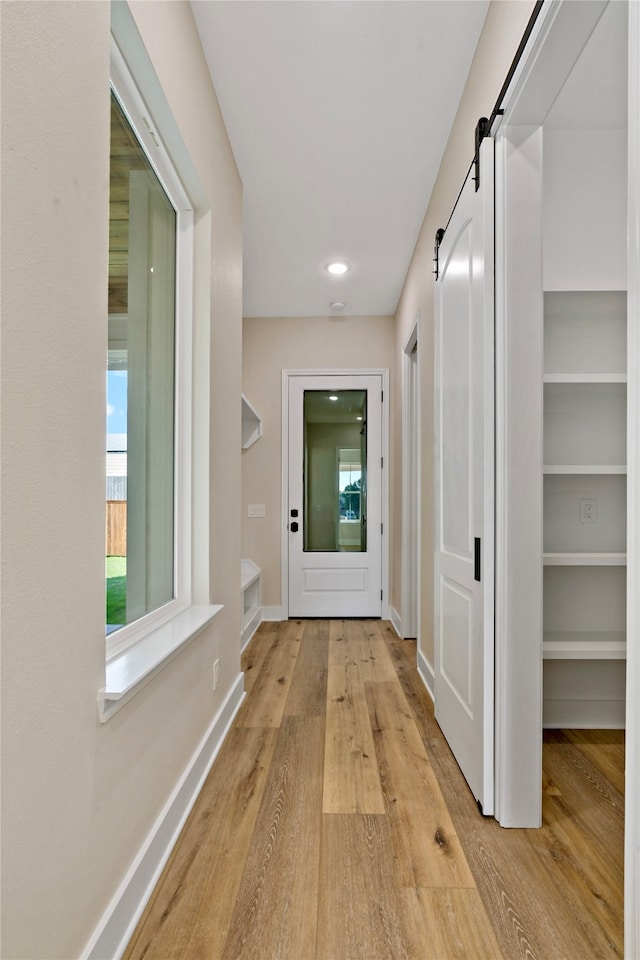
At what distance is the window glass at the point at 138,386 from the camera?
1.50 m

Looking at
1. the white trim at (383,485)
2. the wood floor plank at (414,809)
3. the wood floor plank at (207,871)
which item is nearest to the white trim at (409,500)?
the white trim at (383,485)

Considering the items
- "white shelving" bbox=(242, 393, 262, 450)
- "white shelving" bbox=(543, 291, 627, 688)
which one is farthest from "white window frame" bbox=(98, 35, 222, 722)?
"white shelving" bbox=(242, 393, 262, 450)

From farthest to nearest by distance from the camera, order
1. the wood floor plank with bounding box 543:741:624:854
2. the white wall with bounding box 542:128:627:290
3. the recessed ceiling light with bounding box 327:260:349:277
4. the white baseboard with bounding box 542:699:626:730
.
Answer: the recessed ceiling light with bounding box 327:260:349:277 < the white baseboard with bounding box 542:699:626:730 < the white wall with bounding box 542:128:627:290 < the wood floor plank with bounding box 543:741:624:854

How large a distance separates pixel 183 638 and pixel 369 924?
0.86 meters

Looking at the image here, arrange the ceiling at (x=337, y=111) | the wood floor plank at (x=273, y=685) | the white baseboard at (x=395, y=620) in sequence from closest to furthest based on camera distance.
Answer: the ceiling at (x=337, y=111) → the wood floor plank at (x=273, y=685) → the white baseboard at (x=395, y=620)

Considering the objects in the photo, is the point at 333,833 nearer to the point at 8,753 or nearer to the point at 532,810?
the point at 532,810

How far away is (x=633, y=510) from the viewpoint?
2.93ft

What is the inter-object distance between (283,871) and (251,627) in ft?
9.05

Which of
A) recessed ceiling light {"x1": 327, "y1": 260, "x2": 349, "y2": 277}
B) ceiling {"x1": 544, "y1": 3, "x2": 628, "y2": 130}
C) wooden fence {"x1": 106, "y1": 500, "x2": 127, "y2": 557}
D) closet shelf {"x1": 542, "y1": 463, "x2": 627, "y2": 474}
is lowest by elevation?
wooden fence {"x1": 106, "y1": 500, "x2": 127, "y2": 557}

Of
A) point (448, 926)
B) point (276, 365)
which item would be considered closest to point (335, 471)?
point (276, 365)

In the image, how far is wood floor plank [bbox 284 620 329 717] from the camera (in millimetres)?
2650

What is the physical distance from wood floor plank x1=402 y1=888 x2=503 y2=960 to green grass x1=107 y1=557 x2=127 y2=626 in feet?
3.44

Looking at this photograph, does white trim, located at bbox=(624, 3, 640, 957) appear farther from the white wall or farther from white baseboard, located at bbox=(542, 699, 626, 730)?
white baseboard, located at bbox=(542, 699, 626, 730)

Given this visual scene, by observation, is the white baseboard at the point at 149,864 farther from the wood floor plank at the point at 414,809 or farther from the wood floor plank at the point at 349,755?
the wood floor plank at the point at 414,809
